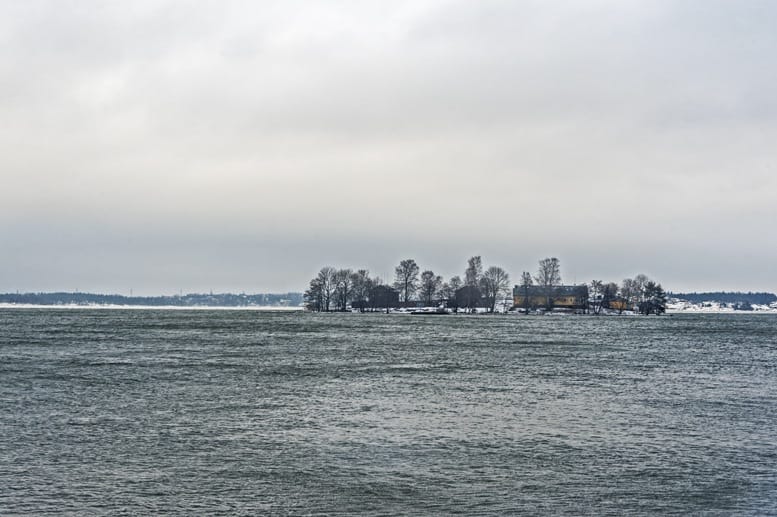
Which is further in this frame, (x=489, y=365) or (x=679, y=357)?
(x=679, y=357)

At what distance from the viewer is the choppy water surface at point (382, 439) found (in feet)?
64.6

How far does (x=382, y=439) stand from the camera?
27.0m

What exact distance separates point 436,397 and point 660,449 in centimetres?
1398

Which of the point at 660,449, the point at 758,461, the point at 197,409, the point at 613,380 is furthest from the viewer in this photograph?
the point at 613,380

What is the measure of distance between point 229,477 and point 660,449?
14.2 meters

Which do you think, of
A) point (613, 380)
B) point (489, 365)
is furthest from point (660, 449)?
point (489, 365)

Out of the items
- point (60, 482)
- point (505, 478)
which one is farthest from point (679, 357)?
point (60, 482)

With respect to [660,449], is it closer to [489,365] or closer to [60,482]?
[60,482]

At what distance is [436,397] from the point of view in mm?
38188

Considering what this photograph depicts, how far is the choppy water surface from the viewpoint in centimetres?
1969

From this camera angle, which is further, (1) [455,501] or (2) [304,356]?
(2) [304,356]

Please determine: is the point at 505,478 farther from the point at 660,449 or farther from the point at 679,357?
the point at 679,357

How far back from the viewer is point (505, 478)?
21.8 metres

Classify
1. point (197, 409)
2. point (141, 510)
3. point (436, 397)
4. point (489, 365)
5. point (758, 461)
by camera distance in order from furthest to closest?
point (489, 365)
point (436, 397)
point (197, 409)
point (758, 461)
point (141, 510)
